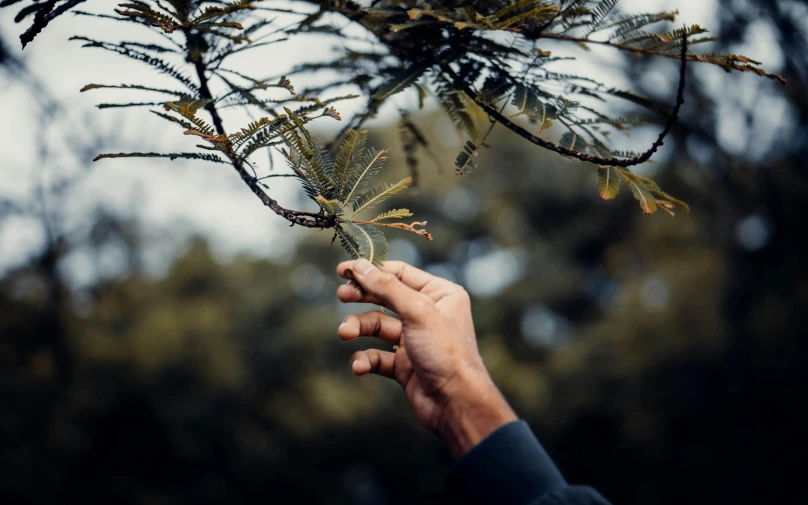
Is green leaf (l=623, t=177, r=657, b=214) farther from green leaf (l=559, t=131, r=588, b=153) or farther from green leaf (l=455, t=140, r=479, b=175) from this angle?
green leaf (l=455, t=140, r=479, b=175)

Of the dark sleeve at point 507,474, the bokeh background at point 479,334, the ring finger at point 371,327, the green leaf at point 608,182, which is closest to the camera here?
the dark sleeve at point 507,474

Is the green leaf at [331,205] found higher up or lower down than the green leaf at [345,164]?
lower down

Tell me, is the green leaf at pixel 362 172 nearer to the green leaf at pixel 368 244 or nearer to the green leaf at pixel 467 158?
the green leaf at pixel 368 244

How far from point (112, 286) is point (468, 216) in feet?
28.5

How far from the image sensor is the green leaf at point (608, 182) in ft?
4.13

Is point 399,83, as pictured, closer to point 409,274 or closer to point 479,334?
point 409,274

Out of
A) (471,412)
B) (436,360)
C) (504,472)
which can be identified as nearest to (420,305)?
(436,360)

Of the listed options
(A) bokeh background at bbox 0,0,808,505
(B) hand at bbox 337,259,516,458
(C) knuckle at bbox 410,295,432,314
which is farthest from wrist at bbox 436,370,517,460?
(A) bokeh background at bbox 0,0,808,505

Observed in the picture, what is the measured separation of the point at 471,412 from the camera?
3.43 ft

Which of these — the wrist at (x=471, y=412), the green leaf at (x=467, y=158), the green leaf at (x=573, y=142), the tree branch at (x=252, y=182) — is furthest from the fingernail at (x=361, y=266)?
the green leaf at (x=573, y=142)

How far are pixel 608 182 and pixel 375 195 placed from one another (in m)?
0.56

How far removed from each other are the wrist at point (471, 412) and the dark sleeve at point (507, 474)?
0.10 feet

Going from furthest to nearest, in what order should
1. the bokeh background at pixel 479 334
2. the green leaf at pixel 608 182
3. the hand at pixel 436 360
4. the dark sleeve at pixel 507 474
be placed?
the bokeh background at pixel 479 334
the green leaf at pixel 608 182
the hand at pixel 436 360
the dark sleeve at pixel 507 474

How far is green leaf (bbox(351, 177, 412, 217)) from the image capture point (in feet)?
3.58
